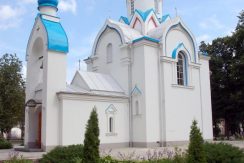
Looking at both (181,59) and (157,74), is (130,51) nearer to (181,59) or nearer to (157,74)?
(157,74)

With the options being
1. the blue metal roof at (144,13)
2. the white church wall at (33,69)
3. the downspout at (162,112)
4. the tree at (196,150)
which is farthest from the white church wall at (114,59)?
the tree at (196,150)

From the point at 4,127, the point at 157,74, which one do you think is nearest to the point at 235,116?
the point at 157,74

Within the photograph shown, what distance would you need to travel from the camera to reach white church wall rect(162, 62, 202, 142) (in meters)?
20.0

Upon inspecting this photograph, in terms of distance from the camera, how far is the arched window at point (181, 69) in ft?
71.2

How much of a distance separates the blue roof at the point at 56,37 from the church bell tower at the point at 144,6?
27.7ft

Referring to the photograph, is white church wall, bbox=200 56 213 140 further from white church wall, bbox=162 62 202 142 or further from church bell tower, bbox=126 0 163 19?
church bell tower, bbox=126 0 163 19

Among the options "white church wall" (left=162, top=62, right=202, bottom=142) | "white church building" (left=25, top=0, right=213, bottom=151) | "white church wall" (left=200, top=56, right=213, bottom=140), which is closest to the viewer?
"white church building" (left=25, top=0, right=213, bottom=151)

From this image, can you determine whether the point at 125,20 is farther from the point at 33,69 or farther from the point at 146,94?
the point at 33,69

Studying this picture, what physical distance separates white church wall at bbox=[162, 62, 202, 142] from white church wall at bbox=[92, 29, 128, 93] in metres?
2.66

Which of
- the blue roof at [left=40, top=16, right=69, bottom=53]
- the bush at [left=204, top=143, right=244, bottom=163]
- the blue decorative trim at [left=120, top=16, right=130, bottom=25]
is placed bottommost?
the bush at [left=204, top=143, right=244, bottom=163]

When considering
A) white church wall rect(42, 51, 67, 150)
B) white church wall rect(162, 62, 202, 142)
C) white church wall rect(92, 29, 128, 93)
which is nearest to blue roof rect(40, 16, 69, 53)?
white church wall rect(42, 51, 67, 150)

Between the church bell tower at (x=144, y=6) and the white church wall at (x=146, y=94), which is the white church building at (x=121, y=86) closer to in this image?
the white church wall at (x=146, y=94)

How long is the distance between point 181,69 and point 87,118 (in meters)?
8.01

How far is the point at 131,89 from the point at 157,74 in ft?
6.29
